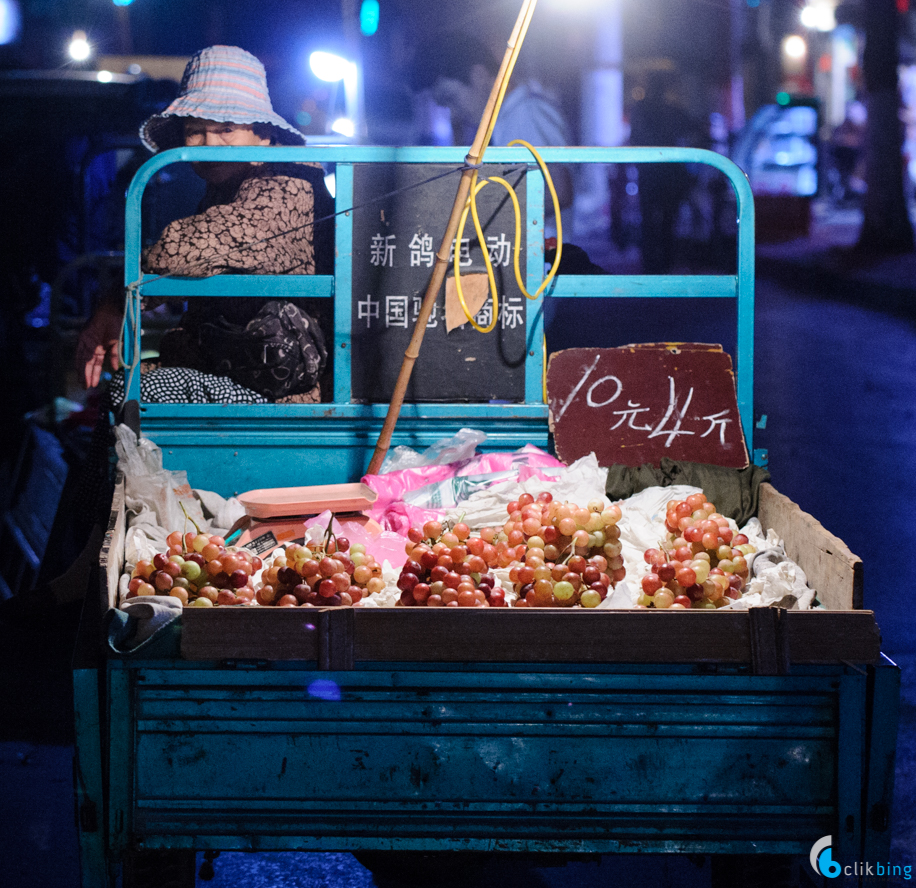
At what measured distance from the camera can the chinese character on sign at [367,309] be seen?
3.46 meters

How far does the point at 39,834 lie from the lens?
10.9 ft

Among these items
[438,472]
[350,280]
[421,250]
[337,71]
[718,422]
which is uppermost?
[337,71]

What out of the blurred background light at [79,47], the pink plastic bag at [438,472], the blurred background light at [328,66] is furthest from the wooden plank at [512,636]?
the blurred background light at [79,47]

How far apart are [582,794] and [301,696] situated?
0.62 m

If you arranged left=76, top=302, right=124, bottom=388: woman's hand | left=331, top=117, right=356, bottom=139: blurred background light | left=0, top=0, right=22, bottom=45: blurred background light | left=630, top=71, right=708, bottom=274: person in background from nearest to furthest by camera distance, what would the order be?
1. left=76, top=302, right=124, bottom=388: woman's hand
2. left=331, top=117, right=356, bottom=139: blurred background light
3. left=0, top=0, right=22, bottom=45: blurred background light
4. left=630, top=71, right=708, bottom=274: person in background

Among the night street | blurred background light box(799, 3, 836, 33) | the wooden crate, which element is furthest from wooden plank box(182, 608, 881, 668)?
blurred background light box(799, 3, 836, 33)

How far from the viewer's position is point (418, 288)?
11.4 feet

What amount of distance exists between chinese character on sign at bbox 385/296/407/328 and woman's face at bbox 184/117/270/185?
0.92 meters

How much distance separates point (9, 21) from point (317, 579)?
14.8 meters

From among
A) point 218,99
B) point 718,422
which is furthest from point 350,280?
point 718,422

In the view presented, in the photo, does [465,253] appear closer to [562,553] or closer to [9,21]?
[562,553]

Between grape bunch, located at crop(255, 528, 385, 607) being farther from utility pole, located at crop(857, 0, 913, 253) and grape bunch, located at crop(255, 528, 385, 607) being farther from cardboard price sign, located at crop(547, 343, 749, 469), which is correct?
utility pole, located at crop(857, 0, 913, 253)

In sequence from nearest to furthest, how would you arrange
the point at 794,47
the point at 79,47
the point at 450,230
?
the point at 450,230 → the point at 79,47 → the point at 794,47

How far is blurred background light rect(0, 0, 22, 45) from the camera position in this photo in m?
14.0
